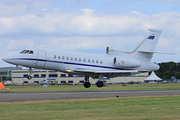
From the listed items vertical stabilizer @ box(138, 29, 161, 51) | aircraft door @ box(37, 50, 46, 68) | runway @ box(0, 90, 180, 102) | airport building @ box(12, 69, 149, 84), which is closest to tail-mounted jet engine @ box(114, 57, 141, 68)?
vertical stabilizer @ box(138, 29, 161, 51)

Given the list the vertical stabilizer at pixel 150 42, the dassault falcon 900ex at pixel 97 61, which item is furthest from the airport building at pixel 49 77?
the vertical stabilizer at pixel 150 42

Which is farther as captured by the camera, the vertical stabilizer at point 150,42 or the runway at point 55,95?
the vertical stabilizer at point 150,42

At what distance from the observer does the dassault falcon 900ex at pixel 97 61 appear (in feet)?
130

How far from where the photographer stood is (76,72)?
138ft

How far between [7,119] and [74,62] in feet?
93.9

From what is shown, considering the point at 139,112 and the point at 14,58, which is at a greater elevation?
the point at 14,58

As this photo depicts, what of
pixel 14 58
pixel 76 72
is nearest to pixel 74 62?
pixel 76 72

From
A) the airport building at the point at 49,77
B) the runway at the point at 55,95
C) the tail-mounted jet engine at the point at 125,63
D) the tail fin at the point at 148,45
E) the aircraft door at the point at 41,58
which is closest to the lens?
the runway at the point at 55,95

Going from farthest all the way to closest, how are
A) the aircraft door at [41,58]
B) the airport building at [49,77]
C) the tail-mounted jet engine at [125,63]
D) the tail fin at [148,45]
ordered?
the airport building at [49,77]
the tail fin at [148,45]
the tail-mounted jet engine at [125,63]
the aircraft door at [41,58]

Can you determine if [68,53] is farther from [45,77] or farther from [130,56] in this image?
[45,77]

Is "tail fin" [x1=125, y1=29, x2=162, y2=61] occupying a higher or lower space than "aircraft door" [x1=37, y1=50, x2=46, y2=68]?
higher

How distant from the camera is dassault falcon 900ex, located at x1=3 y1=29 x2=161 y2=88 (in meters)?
39.7

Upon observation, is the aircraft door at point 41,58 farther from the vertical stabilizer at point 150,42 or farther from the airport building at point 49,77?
the airport building at point 49,77

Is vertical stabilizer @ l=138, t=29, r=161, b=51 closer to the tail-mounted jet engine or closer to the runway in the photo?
the tail-mounted jet engine
